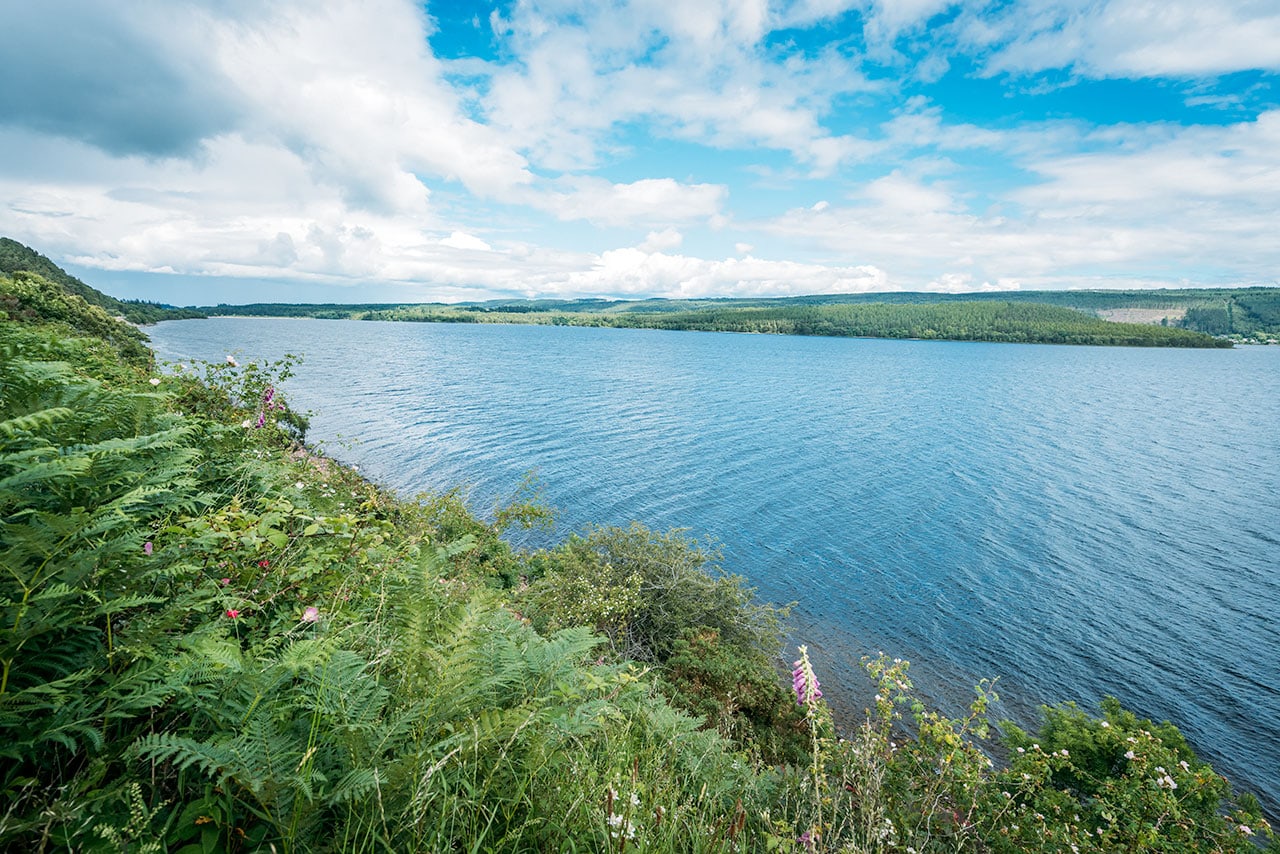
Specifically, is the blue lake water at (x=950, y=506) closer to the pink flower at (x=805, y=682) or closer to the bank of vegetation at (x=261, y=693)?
the pink flower at (x=805, y=682)

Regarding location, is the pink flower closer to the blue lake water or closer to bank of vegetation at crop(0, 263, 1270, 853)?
bank of vegetation at crop(0, 263, 1270, 853)

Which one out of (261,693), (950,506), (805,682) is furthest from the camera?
(950,506)

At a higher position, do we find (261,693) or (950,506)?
(261,693)

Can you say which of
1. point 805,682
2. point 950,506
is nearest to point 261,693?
point 805,682

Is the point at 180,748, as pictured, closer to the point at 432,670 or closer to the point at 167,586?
the point at 432,670

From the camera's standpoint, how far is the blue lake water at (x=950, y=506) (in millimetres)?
19469

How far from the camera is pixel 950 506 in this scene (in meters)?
34.2

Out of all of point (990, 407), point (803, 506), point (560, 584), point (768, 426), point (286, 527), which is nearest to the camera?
point (286, 527)

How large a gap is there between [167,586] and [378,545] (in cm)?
207

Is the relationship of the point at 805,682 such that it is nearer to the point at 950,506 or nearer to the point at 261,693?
the point at 261,693

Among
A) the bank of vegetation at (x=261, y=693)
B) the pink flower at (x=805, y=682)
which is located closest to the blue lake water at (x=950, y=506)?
the pink flower at (x=805, y=682)

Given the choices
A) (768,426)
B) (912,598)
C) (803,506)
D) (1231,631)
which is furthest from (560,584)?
(768,426)

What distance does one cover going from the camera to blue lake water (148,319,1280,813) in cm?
1947

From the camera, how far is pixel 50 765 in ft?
6.05
